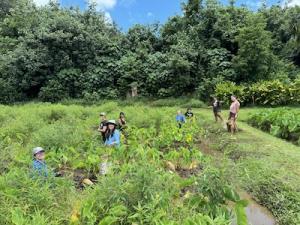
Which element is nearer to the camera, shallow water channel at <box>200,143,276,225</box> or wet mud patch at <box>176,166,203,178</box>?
shallow water channel at <box>200,143,276,225</box>

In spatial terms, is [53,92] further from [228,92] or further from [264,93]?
[264,93]

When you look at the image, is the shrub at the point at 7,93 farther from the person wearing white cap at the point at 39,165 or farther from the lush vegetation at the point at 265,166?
the person wearing white cap at the point at 39,165

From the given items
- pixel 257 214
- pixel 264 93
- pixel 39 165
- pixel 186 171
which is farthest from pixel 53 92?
pixel 257 214

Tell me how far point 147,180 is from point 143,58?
71.0 feet

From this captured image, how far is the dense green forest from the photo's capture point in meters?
25.1

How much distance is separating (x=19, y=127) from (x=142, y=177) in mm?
7694

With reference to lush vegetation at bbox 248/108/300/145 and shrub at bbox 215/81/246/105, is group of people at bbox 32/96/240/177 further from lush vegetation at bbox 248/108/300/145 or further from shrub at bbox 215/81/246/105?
shrub at bbox 215/81/246/105

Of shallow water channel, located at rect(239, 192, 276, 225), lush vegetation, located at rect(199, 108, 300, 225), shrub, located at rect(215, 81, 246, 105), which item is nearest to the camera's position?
shallow water channel, located at rect(239, 192, 276, 225)

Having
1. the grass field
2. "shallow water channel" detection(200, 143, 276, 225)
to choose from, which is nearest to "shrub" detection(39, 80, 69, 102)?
the grass field

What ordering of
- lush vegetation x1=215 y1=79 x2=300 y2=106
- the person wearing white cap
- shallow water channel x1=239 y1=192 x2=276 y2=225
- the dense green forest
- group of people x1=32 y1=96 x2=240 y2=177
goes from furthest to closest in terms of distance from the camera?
the dense green forest, lush vegetation x1=215 y1=79 x2=300 y2=106, shallow water channel x1=239 y1=192 x2=276 y2=225, group of people x1=32 y1=96 x2=240 y2=177, the person wearing white cap

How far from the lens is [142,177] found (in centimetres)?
554

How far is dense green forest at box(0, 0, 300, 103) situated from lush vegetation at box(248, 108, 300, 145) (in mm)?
7857

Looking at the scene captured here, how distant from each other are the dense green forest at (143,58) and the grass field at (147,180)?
37.0 feet

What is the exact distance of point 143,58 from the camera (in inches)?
1054
